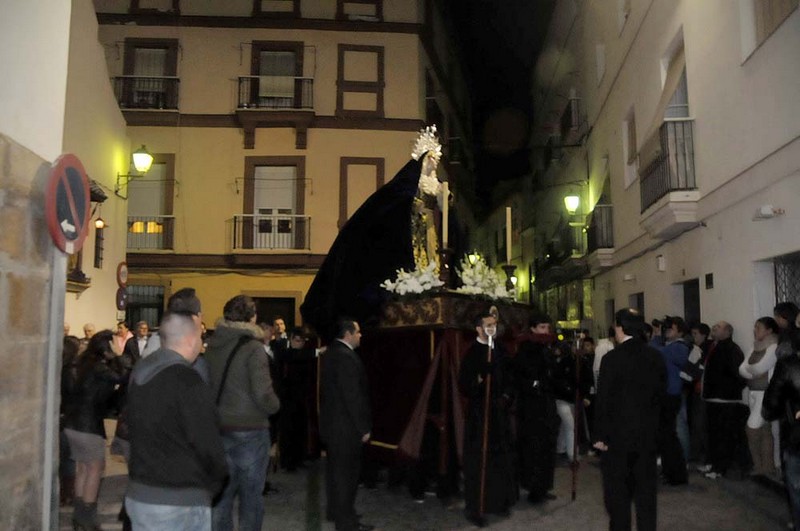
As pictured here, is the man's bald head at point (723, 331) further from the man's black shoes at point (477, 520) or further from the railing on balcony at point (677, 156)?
the man's black shoes at point (477, 520)

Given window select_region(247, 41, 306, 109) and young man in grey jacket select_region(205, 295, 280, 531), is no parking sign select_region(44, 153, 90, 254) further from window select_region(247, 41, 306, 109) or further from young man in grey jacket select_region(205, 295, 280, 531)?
window select_region(247, 41, 306, 109)

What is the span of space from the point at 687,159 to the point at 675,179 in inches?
14.9

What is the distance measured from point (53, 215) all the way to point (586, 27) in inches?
710

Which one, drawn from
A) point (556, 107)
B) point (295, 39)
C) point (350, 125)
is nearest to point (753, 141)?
point (350, 125)

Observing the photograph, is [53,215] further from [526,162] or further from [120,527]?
[526,162]

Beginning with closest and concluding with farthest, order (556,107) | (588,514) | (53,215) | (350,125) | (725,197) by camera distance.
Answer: (53,215)
(588,514)
(725,197)
(350,125)
(556,107)

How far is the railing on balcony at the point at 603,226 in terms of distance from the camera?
1692 cm

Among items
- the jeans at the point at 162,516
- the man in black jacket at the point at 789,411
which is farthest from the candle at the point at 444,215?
the jeans at the point at 162,516

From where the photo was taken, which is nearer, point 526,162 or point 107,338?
point 107,338

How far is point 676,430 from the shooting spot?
8.80 m

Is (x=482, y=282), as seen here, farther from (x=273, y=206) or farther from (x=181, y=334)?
(x=273, y=206)

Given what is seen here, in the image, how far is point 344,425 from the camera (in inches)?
240

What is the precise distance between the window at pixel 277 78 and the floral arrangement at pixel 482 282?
13700mm

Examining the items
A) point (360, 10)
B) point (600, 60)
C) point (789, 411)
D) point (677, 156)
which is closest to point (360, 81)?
point (360, 10)
